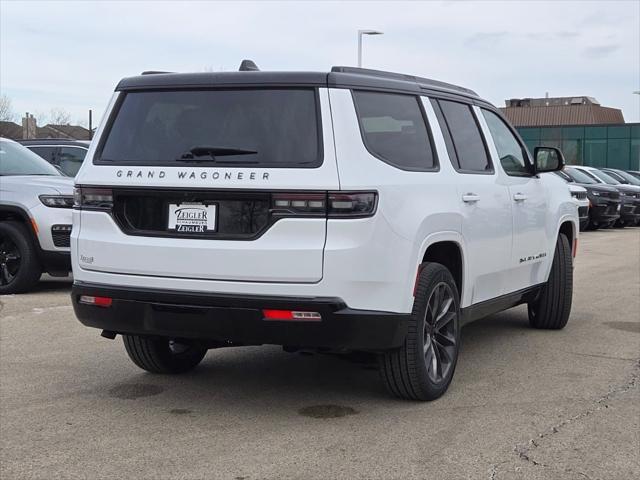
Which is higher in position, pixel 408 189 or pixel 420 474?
pixel 408 189

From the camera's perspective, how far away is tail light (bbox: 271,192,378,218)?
4.65 meters

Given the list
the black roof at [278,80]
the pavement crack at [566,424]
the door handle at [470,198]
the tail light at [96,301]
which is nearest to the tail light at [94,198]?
the tail light at [96,301]

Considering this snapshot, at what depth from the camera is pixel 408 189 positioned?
5.03 metres

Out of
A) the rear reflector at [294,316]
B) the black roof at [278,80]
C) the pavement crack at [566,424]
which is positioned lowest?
the pavement crack at [566,424]

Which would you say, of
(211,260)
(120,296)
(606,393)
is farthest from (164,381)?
(606,393)

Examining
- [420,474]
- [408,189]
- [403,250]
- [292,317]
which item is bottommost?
[420,474]

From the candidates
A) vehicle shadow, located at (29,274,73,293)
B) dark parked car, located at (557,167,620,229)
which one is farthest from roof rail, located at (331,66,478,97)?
dark parked car, located at (557,167,620,229)

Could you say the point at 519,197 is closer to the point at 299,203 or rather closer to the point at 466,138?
the point at 466,138

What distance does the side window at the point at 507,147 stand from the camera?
266 inches

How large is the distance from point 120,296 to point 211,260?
0.60 metres

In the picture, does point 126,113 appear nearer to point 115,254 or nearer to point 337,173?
point 115,254

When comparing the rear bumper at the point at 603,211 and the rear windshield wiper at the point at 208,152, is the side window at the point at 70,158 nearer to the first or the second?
the rear windshield wiper at the point at 208,152

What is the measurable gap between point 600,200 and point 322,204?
1968 centimetres

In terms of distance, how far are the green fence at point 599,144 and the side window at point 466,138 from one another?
5659 cm
